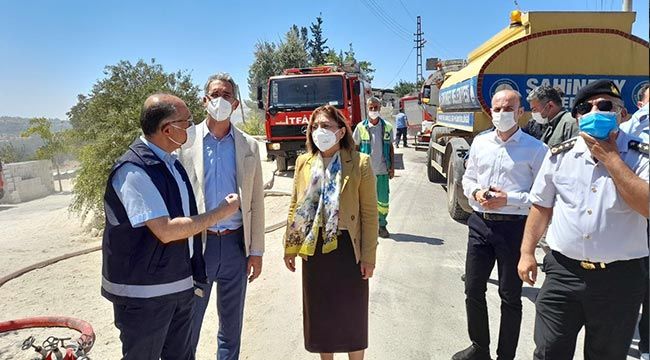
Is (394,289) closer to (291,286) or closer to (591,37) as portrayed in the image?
(291,286)

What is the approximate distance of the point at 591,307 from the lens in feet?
6.73

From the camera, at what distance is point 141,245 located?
1898 mm

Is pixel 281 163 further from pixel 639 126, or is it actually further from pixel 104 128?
pixel 639 126

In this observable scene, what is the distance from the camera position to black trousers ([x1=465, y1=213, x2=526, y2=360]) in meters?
2.83

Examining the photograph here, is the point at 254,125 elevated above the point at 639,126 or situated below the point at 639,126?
above

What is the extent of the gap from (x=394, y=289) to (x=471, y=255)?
1.54 m

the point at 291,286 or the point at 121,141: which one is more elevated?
the point at 121,141

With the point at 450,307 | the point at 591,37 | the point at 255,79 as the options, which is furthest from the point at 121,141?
the point at 255,79

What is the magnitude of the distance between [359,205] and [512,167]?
1.09 metres

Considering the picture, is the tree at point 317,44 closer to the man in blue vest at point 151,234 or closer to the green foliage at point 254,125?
the green foliage at point 254,125

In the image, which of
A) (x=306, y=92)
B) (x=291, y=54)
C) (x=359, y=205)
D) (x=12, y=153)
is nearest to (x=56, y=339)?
(x=359, y=205)

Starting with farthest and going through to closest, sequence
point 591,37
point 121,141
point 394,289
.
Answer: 1. point 121,141
2. point 591,37
3. point 394,289

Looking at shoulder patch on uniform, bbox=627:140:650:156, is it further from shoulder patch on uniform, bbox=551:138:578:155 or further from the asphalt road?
the asphalt road

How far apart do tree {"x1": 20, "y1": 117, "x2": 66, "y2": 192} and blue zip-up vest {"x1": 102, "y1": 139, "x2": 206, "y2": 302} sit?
21195mm
